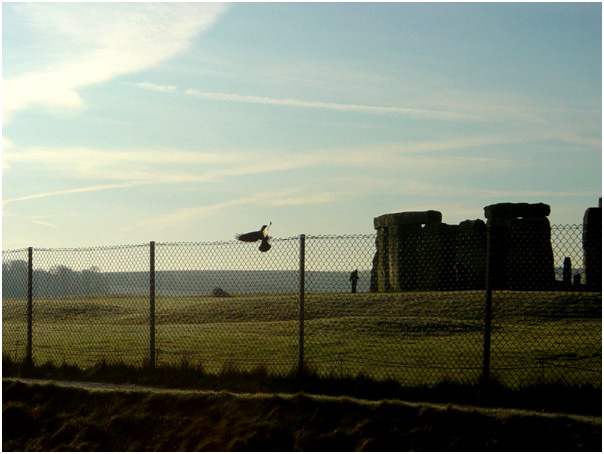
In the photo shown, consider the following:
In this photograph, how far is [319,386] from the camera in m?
9.40

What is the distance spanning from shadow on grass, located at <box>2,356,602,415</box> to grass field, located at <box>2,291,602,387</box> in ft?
1.11

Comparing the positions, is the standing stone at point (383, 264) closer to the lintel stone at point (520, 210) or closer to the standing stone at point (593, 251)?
the lintel stone at point (520, 210)

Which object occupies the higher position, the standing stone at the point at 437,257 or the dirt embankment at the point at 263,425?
the standing stone at the point at 437,257

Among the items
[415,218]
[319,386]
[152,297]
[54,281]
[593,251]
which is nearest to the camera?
[319,386]

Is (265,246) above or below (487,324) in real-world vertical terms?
above

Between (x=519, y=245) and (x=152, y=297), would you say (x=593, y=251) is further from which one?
(x=152, y=297)

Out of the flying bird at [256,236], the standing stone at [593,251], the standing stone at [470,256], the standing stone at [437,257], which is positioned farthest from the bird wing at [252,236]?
the standing stone at [470,256]

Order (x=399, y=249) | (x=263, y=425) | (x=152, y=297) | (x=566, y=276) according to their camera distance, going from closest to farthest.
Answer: (x=263, y=425), (x=152, y=297), (x=566, y=276), (x=399, y=249)

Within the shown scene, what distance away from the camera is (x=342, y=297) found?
77.9 feet

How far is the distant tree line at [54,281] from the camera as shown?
1405 centimetres

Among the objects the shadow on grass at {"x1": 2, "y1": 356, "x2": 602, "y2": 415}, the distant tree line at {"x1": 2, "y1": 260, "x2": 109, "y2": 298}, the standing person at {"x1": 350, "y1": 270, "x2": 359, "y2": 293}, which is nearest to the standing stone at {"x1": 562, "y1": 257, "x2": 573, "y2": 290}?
the standing person at {"x1": 350, "y1": 270, "x2": 359, "y2": 293}

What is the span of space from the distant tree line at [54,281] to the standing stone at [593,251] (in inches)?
662

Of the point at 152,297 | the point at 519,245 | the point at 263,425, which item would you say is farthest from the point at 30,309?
the point at 519,245

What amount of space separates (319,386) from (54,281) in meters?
7.93
